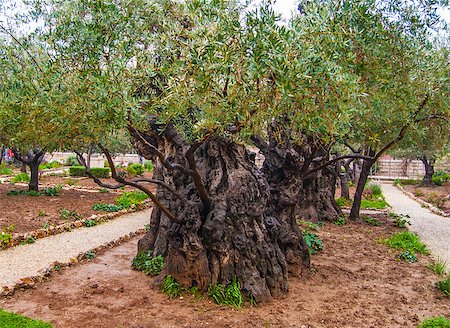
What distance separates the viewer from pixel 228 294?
5.39 m

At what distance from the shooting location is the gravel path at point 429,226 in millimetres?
9548

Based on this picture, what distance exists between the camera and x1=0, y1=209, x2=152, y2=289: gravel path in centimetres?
684

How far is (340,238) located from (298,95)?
23.6 ft

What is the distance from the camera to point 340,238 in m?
10.2

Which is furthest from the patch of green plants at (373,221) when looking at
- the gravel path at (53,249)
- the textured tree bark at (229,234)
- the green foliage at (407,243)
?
the gravel path at (53,249)

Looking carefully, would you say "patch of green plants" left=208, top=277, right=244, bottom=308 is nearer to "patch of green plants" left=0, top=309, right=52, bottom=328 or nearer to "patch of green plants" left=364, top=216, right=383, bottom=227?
"patch of green plants" left=0, top=309, right=52, bottom=328

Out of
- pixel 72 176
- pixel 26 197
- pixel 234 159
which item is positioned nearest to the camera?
pixel 234 159

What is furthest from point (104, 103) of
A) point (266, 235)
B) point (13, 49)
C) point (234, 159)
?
point (266, 235)

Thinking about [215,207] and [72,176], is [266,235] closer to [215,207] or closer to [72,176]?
[215,207]

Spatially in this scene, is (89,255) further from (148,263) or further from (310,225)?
(310,225)

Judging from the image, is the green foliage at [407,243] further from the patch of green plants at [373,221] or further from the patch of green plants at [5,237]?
the patch of green plants at [5,237]

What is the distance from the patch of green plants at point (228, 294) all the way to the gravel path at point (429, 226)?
497 centimetres

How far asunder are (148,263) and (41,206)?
23.3 ft

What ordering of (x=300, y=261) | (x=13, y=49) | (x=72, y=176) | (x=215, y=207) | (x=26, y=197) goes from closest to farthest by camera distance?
(x=13, y=49), (x=215, y=207), (x=300, y=261), (x=26, y=197), (x=72, y=176)
